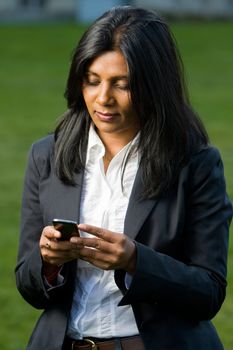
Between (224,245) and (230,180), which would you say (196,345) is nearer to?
(224,245)

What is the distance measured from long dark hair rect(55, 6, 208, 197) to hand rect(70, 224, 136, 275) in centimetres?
25

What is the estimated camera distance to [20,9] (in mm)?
44156

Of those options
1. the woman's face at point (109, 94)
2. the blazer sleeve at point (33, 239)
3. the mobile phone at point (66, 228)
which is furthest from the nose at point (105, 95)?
the mobile phone at point (66, 228)

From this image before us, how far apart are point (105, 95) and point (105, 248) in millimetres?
470

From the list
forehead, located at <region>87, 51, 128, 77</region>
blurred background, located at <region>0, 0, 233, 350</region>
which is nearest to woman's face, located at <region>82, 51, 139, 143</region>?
forehead, located at <region>87, 51, 128, 77</region>

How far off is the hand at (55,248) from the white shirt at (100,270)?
14cm

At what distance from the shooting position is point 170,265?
3266mm

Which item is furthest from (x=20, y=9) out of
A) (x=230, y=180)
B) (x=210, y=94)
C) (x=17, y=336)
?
(x=17, y=336)

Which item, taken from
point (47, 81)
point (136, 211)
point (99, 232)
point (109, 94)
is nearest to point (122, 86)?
point (109, 94)

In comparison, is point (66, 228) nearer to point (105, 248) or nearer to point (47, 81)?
point (105, 248)

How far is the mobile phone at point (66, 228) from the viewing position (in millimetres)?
3055

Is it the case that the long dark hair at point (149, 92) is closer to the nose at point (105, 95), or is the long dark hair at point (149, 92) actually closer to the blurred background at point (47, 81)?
the nose at point (105, 95)

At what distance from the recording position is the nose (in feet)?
10.9

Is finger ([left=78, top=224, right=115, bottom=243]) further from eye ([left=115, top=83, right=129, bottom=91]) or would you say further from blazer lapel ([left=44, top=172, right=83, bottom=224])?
eye ([left=115, top=83, right=129, bottom=91])
